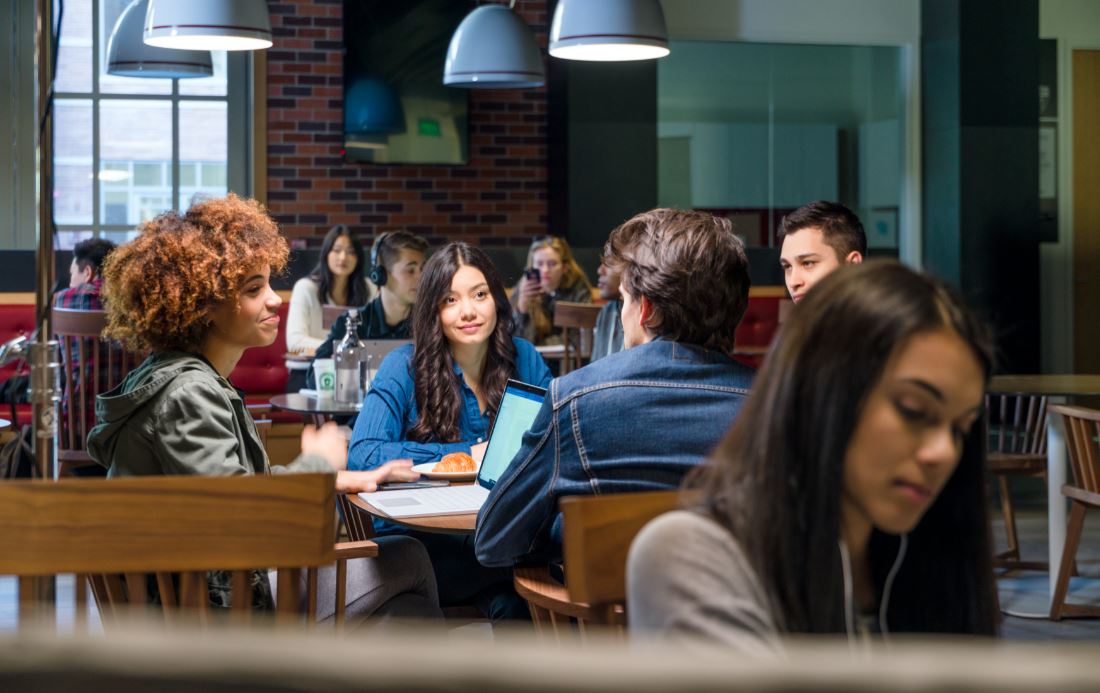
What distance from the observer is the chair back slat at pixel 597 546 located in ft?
4.71

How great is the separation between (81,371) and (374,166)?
3.77 meters

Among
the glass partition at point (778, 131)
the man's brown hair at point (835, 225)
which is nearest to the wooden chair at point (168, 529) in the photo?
the man's brown hair at point (835, 225)

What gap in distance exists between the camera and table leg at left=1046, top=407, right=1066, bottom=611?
422 cm

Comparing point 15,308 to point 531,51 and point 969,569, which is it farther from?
point 969,569

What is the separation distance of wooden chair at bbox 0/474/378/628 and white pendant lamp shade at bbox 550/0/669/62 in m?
3.11

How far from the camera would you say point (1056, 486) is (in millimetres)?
4250

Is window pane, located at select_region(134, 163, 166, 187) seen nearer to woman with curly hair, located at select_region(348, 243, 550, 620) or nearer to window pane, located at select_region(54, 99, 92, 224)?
window pane, located at select_region(54, 99, 92, 224)

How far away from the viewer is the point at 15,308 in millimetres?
6641

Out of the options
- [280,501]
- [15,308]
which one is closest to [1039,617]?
[280,501]

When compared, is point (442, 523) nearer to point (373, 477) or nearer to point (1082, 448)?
point (373, 477)

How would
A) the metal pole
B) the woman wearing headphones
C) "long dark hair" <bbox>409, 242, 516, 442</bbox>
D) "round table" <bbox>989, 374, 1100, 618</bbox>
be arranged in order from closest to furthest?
1. the metal pole
2. "long dark hair" <bbox>409, 242, 516, 442</bbox>
3. "round table" <bbox>989, 374, 1100, 618</bbox>
4. the woman wearing headphones

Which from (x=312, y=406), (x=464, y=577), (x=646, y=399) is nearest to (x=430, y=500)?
(x=464, y=577)

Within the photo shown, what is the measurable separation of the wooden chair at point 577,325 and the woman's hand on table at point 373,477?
277 cm

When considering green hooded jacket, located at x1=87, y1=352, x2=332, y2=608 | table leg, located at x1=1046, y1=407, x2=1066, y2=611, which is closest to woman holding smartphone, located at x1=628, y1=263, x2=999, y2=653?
green hooded jacket, located at x1=87, y1=352, x2=332, y2=608
